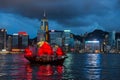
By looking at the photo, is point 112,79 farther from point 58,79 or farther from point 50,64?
point 50,64

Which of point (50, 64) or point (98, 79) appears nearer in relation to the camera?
point (98, 79)

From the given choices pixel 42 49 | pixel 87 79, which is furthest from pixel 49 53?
pixel 87 79

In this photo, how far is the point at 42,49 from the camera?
198500 millimetres

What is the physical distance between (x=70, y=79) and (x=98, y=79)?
727cm

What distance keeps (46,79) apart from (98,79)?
13103 millimetres

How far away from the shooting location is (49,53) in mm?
193250

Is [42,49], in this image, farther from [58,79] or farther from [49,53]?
[58,79]

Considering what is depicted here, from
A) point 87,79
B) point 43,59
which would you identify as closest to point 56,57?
point 43,59

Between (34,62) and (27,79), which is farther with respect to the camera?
(34,62)

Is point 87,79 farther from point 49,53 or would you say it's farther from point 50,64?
point 49,53

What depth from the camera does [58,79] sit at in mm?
95938

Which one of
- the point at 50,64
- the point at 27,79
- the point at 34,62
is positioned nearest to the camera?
the point at 27,79

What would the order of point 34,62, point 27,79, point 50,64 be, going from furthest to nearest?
point 34,62 < point 50,64 < point 27,79

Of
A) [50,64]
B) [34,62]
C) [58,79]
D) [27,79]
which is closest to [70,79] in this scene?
[58,79]
